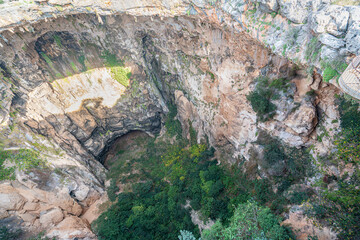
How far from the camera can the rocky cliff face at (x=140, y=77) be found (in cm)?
930

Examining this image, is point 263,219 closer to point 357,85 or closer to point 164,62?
point 357,85

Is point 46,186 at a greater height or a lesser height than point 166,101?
lesser

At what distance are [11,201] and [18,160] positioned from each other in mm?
3273

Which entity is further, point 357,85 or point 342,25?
point 342,25

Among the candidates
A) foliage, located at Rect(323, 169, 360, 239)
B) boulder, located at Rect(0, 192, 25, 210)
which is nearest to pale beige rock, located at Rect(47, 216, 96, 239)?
boulder, located at Rect(0, 192, 25, 210)

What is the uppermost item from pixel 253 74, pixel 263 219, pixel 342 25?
pixel 342 25

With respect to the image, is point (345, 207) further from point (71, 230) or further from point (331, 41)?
point (71, 230)

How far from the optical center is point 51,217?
17016 mm

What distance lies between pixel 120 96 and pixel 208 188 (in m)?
13.5

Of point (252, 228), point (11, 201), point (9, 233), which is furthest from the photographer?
point (11, 201)

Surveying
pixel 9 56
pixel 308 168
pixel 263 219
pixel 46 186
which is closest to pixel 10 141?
pixel 46 186

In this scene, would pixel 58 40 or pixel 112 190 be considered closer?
pixel 58 40

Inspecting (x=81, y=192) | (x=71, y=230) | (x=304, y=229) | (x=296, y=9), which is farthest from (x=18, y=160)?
(x=296, y=9)

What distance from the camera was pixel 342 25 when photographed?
650cm
